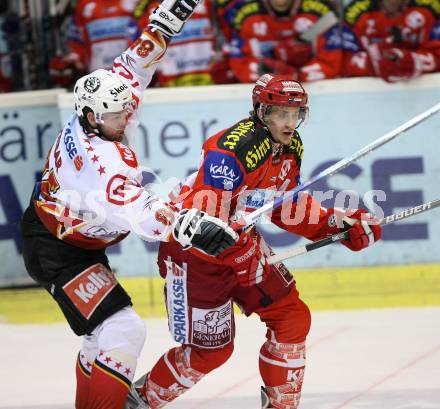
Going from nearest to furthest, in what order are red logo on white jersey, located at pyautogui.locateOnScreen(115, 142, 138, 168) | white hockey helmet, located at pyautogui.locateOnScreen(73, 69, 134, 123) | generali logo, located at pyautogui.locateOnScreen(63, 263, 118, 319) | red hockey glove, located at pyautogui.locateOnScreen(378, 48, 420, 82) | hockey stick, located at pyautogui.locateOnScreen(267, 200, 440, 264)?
red logo on white jersey, located at pyautogui.locateOnScreen(115, 142, 138, 168) → white hockey helmet, located at pyautogui.locateOnScreen(73, 69, 134, 123) → generali logo, located at pyautogui.locateOnScreen(63, 263, 118, 319) → hockey stick, located at pyautogui.locateOnScreen(267, 200, 440, 264) → red hockey glove, located at pyautogui.locateOnScreen(378, 48, 420, 82)

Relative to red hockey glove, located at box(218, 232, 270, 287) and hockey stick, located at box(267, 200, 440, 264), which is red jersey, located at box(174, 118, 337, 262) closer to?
red hockey glove, located at box(218, 232, 270, 287)

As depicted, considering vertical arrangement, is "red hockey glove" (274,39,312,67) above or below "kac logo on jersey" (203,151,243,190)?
below

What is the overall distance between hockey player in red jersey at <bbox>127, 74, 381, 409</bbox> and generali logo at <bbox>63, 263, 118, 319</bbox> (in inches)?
10.6

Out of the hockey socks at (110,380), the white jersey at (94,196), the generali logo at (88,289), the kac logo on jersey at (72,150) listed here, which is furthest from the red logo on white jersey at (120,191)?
the hockey socks at (110,380)

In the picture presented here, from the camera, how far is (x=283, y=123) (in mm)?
5129

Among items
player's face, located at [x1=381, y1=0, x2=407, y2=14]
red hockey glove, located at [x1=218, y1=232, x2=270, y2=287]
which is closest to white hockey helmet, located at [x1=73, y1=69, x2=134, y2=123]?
red hockey glove, located at [x1=218, y1=232, x2=270, y2=287]

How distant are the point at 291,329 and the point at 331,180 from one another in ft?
7.52

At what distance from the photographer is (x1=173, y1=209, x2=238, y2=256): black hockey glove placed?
4.77 metres

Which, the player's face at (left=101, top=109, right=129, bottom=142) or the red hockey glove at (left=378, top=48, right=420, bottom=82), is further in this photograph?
the red hockey glove at (left=378, top=48, right=420, bottom=82)

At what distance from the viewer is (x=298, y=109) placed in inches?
203

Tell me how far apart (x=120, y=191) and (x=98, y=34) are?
3.02 m

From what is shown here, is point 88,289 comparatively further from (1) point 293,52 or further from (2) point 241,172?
(1) point 293,52

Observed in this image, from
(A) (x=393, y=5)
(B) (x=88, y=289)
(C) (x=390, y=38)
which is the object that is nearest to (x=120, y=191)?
(B) (x=88, y=289)

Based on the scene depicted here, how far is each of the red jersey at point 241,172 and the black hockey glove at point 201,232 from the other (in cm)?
21
